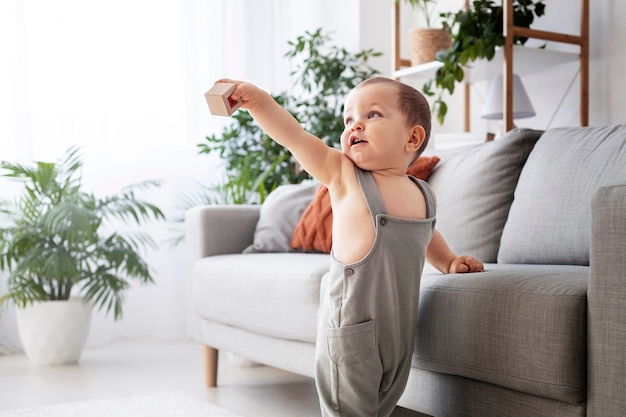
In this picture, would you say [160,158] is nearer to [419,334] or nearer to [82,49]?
[82,49]

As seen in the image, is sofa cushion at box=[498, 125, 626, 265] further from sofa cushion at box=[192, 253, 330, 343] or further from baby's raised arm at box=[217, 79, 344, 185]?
baby's raised arm at box=[217, 79, 344, 185]

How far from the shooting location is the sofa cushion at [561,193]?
5.98 ft

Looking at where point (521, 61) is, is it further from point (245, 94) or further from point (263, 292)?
point (245, 94)

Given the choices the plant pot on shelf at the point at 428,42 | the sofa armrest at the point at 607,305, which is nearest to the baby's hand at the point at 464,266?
the sofa armrest at the point at 607,305

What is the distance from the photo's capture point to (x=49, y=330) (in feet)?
9.94

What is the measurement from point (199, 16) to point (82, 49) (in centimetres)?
67

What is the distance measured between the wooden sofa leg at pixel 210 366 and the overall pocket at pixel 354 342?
1.28 meters

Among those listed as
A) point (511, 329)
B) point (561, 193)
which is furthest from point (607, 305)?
point (561, 193)

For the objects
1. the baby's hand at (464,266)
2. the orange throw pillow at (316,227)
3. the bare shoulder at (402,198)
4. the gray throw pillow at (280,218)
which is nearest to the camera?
the bare shoulder at (402,198)

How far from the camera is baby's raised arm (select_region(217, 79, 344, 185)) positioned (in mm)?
1413

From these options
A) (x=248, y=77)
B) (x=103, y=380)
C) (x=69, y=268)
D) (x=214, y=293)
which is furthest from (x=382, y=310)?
(x=248, y=77)

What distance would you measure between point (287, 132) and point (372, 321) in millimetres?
386

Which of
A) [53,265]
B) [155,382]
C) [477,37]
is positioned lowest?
[155,382]

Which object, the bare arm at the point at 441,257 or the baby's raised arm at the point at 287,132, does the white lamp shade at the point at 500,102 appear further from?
the baby's raised arm at the point at 287,132
